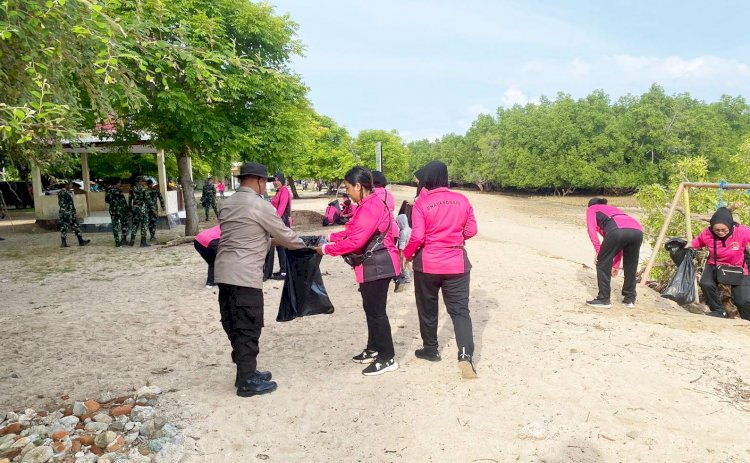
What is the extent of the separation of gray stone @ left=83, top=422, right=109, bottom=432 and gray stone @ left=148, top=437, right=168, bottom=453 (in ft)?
1.47

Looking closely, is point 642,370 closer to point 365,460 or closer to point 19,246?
point 365,460

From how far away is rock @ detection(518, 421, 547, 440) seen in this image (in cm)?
332

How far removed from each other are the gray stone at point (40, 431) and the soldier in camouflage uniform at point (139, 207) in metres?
10.4

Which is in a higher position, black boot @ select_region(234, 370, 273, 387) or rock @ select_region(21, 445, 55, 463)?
black boot @ select_region(234, 370, 273, 387)

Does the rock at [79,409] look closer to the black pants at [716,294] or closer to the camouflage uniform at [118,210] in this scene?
the black pants at [716,294]

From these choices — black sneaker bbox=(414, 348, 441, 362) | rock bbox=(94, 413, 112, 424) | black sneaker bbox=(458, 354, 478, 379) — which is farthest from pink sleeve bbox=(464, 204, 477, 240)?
rock bbox=(94, 413, 112, 424)

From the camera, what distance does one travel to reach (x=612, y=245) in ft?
20.3

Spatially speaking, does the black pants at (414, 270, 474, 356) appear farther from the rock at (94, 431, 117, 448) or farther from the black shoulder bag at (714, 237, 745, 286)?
the black shoulder bag at (714, 237, 745, 286)

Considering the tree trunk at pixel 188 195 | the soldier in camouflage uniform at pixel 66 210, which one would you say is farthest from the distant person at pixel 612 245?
the soldier in camouflage uniform at pixel 66 210

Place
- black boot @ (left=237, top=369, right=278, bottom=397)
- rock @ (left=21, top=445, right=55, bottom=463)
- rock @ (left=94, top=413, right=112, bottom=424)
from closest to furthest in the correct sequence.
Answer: rock @ (left=21, top=445, right=55, bottom=463), rock @ (left=94, top=413, right=112, bottom=424), black boot @ (left=237, top=369, right=278, bottom=397)

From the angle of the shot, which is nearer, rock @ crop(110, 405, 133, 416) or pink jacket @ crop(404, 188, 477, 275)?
rock @ crop(110, 405, 133, 416)

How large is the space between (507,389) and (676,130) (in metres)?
43.4

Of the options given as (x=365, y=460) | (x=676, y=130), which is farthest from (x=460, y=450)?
(x=676, y=130)

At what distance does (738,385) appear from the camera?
403cm
